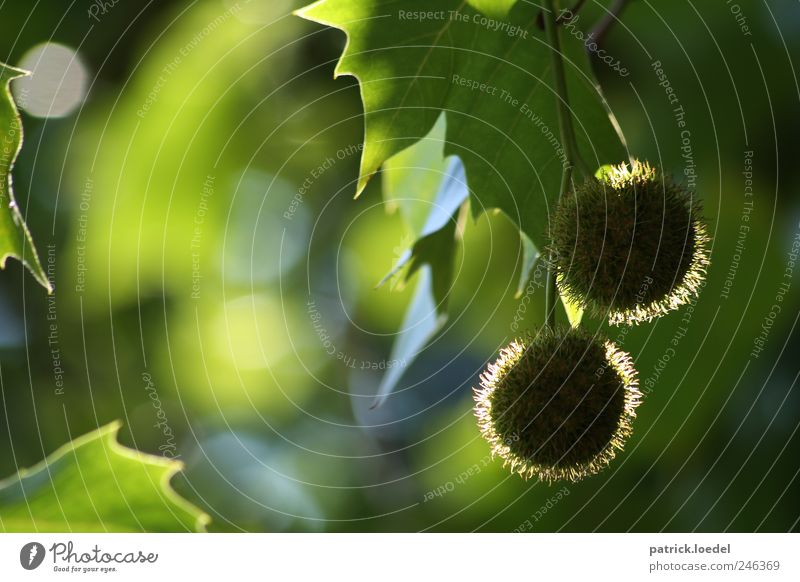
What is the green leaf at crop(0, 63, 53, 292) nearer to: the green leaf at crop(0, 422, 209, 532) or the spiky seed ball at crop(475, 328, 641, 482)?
the green leaf at crop(0, 422, 209, 532)

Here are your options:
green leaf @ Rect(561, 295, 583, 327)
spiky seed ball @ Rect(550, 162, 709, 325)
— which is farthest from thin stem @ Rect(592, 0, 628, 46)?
green leaf @ Rect(561, 295, 583, 327)

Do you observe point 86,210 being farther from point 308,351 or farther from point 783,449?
point 783,449

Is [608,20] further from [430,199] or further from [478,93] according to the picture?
[430,199]

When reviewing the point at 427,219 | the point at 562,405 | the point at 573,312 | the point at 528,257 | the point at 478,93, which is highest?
the point at 478,93

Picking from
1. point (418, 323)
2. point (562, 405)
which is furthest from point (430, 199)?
point (562, 405)

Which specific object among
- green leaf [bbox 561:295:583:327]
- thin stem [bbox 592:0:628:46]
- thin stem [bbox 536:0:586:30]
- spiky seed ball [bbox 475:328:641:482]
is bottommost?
spiky seed ball [bbox 475:328:641:482]

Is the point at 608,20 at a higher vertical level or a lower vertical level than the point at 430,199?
higher

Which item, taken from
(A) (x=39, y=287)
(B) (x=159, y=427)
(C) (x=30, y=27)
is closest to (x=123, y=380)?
(B) (x=159, y=427)
